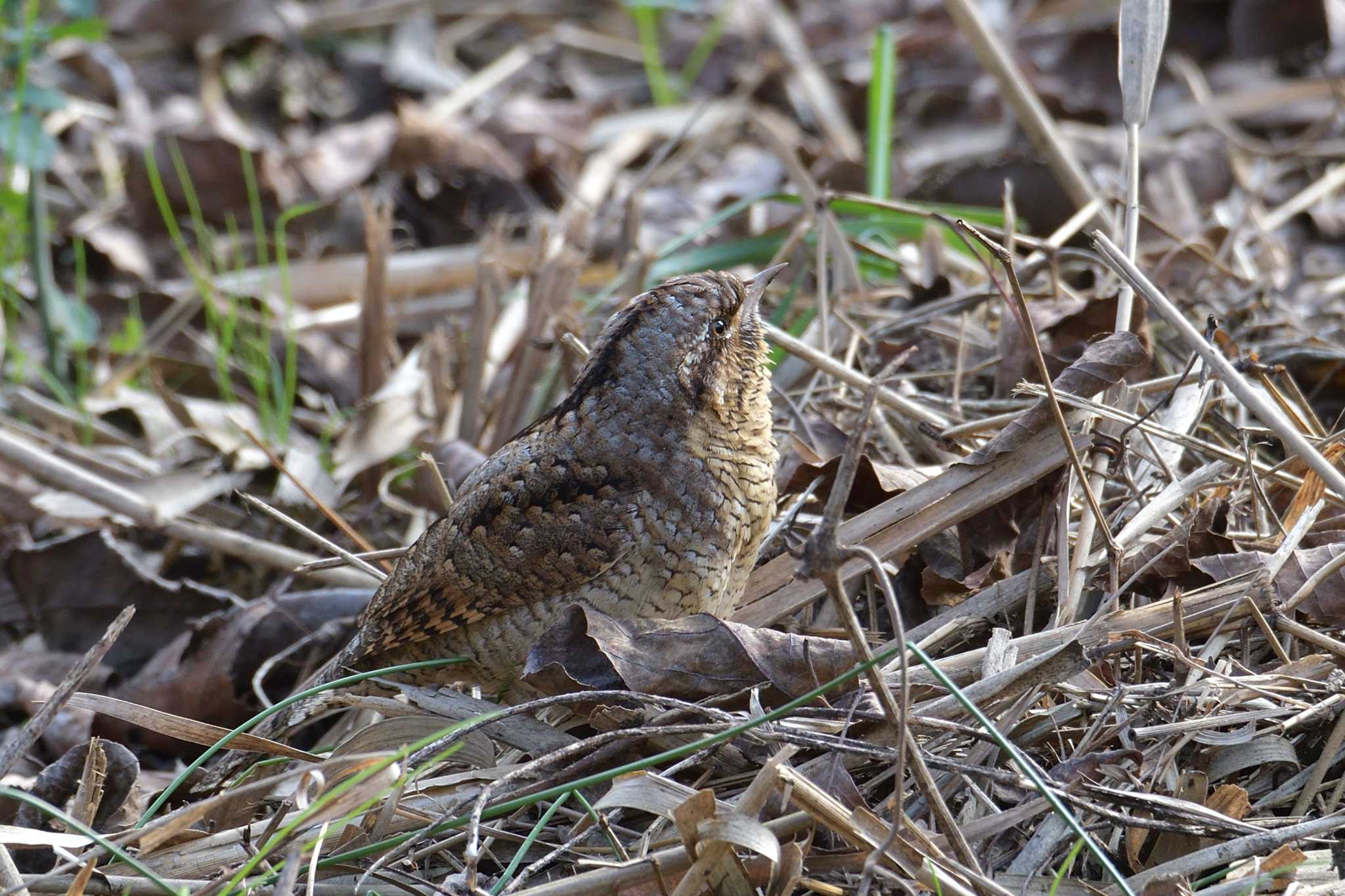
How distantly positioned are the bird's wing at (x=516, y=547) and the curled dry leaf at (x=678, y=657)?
0.24m

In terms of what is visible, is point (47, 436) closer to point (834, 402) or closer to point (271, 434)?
point (271, 434)

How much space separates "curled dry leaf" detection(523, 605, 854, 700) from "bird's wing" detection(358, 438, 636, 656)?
239 millimetres

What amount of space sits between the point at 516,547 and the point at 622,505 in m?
0.28

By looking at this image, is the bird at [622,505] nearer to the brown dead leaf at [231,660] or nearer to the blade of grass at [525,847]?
the blade of grass at [525,847]

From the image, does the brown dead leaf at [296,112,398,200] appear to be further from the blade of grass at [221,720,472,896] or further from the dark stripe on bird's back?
the blade of grass at [221,720,472,896]

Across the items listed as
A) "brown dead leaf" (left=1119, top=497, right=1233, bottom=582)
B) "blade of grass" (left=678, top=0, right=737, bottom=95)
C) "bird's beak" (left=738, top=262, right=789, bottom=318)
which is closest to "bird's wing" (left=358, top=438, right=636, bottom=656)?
"bird's beak" (left=738, top=262, right=789, bottom=318)

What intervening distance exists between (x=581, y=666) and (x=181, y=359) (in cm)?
321

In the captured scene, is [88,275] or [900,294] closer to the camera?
[900,294]

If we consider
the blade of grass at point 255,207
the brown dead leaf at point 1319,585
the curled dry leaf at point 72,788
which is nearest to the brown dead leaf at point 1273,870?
the brown dead leaf at point 1319,585

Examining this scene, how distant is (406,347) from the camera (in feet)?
18.7

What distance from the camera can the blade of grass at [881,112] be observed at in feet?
16.2

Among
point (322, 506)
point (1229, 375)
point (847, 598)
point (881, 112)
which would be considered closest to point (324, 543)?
point (322, 506)

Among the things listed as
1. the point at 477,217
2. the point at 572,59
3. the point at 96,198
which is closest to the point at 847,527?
the point at 477,217

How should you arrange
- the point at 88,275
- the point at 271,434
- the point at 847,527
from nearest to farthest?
the point at 847,527, the point at 271,434, the point at 88,275
